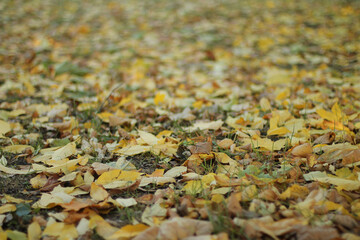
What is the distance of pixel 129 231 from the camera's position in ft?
3.58

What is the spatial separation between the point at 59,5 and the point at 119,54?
281 cm

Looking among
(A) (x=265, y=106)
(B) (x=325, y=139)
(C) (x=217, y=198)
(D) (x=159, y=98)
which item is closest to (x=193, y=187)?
(C) (x=217, y=198)

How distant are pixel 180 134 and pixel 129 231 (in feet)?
3.04

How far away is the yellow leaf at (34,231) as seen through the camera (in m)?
1.11

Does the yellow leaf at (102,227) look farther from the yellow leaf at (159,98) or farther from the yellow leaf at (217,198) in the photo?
the yellow leaf at (159,98)

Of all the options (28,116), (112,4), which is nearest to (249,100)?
(28,116)

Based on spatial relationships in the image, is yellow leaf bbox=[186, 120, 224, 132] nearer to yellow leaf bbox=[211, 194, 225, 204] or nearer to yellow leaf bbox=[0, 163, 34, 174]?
yellow leaf bbox=[211, 194, 225, 204]

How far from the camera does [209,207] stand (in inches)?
47.2

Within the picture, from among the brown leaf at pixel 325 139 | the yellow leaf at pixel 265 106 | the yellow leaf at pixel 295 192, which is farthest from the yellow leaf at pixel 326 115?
the yellow leaf at pixel 295 192

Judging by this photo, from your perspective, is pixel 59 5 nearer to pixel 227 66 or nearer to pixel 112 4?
pixel 112 4

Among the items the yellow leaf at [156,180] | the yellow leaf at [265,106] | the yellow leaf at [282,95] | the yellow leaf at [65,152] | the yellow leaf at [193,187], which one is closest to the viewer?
the yellow leaf at [193,187]

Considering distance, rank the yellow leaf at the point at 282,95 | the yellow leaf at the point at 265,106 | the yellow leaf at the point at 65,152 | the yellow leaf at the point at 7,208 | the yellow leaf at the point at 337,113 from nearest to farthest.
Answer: the yellow leaf at the point at 7,208 → the yellow leaf at the point at 65,152 → the yellow leaf at the point at 337,113 → the yellow leaf at the point at 265,106 → the yellow leaf at the point at 282,95

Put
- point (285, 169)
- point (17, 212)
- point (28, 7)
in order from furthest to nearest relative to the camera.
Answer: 1. point (28, 7)
2. point (285, 169)
3. point (17, 212)

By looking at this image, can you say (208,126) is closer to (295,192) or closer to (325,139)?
(325,139)
